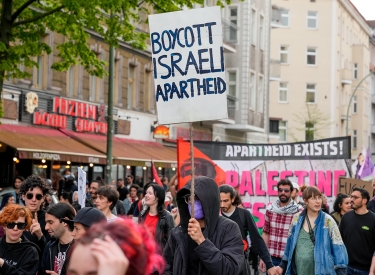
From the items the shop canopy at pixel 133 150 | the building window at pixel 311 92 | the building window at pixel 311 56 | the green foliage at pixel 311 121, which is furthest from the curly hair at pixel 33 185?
the building window at pixel 311 56

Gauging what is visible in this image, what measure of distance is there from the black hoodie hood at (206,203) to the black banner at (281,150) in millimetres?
10901

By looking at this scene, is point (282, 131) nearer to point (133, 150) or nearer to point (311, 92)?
point (311, 92)

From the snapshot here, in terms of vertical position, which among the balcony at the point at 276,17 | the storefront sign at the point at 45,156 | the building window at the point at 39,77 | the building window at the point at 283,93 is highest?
the balcony at the point at 276,17

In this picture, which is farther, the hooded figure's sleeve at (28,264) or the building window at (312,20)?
the building window at (312,20)

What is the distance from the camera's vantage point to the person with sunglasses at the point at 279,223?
11.4 m

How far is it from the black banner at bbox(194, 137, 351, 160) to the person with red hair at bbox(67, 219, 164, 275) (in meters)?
14.8

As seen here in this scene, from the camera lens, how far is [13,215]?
7383mm

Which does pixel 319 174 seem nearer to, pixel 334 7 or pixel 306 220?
pixel 306 220

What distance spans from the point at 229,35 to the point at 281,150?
25.9m

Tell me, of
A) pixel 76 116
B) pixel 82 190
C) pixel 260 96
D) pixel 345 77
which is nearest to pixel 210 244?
pixel 82 190

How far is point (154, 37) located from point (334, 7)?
62689mm

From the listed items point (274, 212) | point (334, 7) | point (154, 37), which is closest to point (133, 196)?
point (274, 212)

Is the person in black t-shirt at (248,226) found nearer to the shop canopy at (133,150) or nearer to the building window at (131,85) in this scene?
the shop canopy at (133,150)

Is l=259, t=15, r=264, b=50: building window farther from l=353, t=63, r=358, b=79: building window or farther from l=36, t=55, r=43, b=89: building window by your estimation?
l=353, t=63, r=358, b=79: building window
